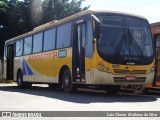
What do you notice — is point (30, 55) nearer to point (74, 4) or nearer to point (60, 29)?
point (60, 29)

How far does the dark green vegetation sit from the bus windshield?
1020 inches

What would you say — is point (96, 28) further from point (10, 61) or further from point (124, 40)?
point (10, 61)

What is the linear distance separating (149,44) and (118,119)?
6.86 metres

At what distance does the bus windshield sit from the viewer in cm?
1378

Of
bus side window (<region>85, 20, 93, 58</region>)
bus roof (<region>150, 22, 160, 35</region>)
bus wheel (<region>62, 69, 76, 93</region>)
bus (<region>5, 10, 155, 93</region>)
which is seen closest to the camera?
bus (<region>5, 10, 155, 93</region>)

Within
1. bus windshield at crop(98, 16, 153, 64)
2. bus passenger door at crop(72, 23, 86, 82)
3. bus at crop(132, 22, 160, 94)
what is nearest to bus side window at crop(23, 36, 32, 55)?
bus passenger door at crop(72, 23, 86, 82)

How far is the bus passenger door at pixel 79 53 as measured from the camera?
14690mm

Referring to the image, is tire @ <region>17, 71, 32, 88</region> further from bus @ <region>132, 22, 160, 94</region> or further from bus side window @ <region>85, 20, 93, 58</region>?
bus side window @ <region>85, 20, 93, 58</region>

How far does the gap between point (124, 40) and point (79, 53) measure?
6.31 feet

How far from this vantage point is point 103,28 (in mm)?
13984

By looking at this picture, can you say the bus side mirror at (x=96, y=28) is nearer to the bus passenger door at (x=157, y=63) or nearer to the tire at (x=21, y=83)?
the bus passenger door at (x=157, y=63)

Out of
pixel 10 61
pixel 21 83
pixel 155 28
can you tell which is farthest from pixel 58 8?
pixel 155 28

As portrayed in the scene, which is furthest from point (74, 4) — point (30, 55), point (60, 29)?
point (60, 29)

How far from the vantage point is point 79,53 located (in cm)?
1501
